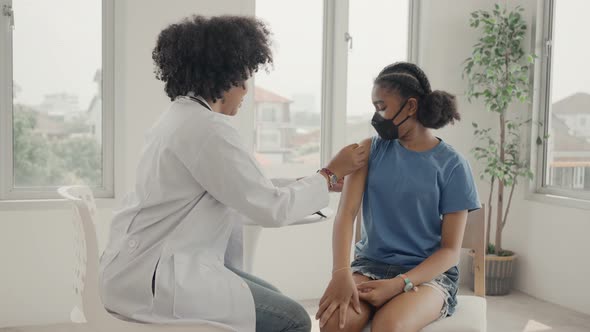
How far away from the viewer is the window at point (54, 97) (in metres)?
3.27

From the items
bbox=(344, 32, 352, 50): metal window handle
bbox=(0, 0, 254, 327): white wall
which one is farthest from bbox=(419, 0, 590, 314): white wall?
bbox=(0, 0, 254, 327): white wall

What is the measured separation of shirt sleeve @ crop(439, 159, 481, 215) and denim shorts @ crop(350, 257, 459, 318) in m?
0.20

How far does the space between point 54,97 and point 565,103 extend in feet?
9.30

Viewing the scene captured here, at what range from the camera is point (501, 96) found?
12.7 ft

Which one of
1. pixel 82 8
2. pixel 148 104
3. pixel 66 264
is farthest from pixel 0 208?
pixel 82 8

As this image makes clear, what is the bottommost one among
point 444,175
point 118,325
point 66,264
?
point 66,264

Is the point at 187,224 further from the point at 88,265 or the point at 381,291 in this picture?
the point at 381,291

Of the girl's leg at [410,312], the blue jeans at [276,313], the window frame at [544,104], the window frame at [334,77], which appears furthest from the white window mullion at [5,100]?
the window frame at [544,104]

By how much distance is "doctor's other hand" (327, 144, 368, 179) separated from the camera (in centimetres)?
190

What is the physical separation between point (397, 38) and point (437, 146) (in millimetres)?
2346

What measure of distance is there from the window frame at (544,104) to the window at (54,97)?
2460mm

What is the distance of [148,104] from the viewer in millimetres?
3430

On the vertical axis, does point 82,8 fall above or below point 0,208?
above

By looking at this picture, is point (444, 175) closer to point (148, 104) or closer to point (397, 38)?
point (148, 104)
